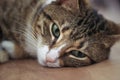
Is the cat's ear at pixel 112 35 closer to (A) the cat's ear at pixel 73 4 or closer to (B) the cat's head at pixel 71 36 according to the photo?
(B) the cat's head at pixel 71 36

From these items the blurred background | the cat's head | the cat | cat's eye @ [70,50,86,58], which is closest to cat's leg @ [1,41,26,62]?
the cat

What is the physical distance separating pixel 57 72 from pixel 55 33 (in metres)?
0.15

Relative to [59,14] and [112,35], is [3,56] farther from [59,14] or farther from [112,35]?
[112,35]

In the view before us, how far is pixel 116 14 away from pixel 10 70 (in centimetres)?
97

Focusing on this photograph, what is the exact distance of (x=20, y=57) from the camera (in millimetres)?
1185

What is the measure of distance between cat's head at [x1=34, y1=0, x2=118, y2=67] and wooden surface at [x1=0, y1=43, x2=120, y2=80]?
3cm

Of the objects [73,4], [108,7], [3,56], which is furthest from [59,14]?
[108,7]

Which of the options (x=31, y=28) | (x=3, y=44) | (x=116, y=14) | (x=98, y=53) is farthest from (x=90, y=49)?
(x=116, y=14)

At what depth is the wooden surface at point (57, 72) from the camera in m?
1.01

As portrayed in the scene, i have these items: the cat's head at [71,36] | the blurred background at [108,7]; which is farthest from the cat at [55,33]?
the blurred background at [108,7]

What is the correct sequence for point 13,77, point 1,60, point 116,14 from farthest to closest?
point 116,14 → point 1,60 → point 13,77

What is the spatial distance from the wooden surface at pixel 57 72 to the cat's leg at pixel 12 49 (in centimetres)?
5

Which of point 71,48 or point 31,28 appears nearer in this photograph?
point 71,48

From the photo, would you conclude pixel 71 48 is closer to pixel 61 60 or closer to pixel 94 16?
pixel 61 60
